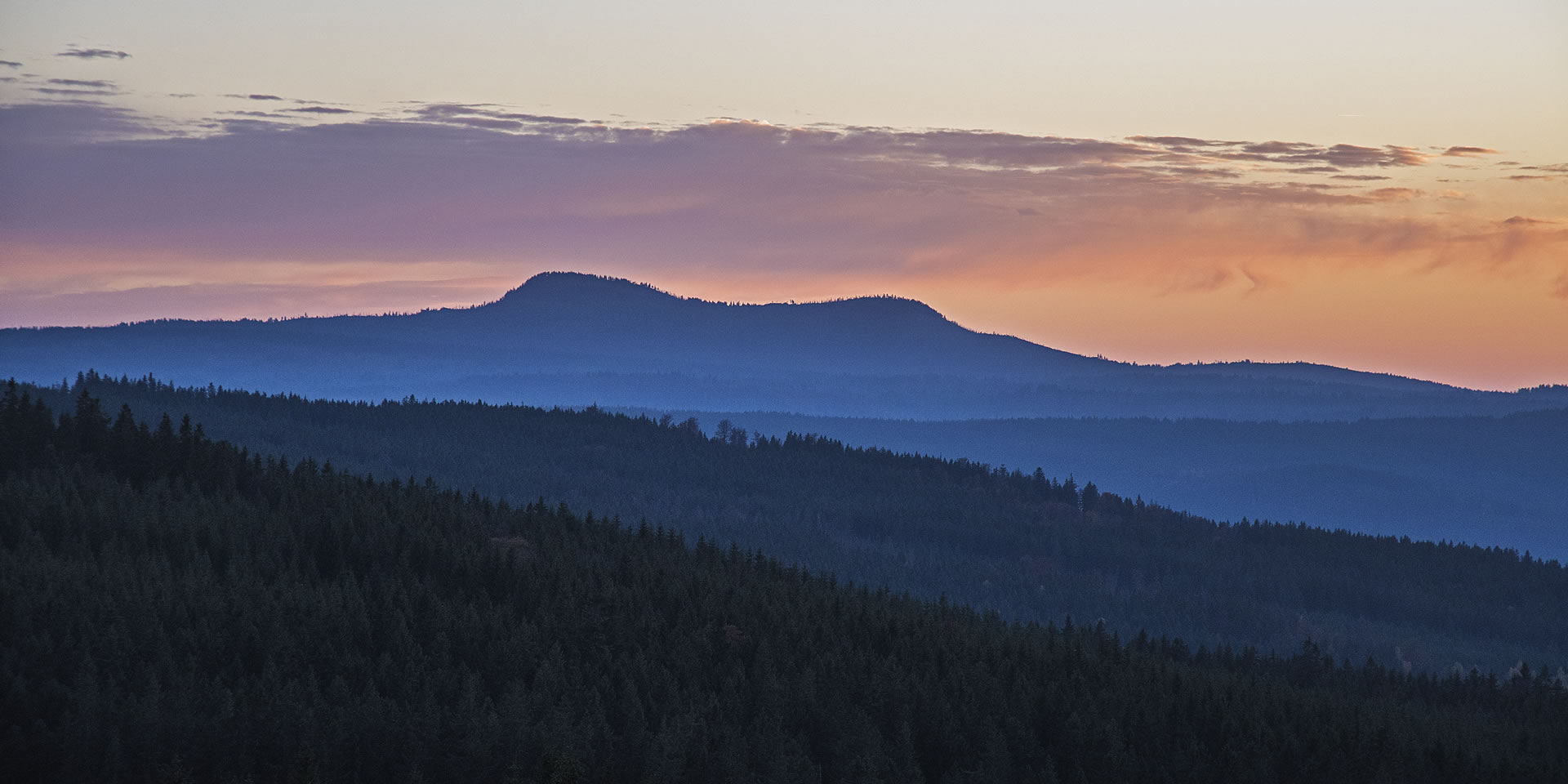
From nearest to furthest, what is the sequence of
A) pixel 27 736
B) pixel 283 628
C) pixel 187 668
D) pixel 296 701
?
1. pixel 27 736
2. pixel 296 701
3. pixel 187 668
4. pixel 283 628

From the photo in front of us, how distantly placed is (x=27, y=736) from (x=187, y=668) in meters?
11.6

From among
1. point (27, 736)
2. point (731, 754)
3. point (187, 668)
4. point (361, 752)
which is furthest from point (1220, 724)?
point (27, 736)

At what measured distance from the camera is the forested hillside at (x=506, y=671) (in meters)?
70.1

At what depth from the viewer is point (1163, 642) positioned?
136m

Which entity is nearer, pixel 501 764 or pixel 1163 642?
pixel 501 764

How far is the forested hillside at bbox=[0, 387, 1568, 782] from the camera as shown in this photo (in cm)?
7008

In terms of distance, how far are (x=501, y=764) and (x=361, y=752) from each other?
5940mm

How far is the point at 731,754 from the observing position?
77500 millimetres

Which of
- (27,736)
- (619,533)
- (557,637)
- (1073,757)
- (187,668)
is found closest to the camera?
(27,736)

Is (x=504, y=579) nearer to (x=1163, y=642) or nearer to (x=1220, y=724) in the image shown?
(x=1220, y=724)

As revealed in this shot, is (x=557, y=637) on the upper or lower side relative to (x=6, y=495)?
lower

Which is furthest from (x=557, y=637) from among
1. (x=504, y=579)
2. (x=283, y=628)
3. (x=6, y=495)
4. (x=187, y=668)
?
(x=6, y=495)

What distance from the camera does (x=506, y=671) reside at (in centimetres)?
8575

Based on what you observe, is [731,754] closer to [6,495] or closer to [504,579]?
[504,579]
